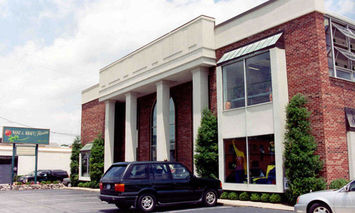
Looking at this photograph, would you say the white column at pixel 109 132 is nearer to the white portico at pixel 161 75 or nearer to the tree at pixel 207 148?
the white portico at pixel 161 75

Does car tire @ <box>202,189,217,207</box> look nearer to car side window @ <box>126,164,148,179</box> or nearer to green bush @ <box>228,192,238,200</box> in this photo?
car side window @ <box>126,164,148,179</box>

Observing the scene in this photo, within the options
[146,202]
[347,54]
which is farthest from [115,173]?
[347,54]

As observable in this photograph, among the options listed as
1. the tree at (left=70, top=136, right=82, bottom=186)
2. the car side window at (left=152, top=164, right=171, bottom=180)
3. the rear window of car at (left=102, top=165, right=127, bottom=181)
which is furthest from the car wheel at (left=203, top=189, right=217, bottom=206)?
the tree at (left=70, top=136, right=82, bottom=186)

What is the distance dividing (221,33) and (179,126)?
266 inches

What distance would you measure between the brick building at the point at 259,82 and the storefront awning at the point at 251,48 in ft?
0.20

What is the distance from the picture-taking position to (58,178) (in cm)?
3922

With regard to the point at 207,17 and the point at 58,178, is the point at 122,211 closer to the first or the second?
the point at 207,17

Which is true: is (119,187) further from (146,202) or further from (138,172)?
(146,202)

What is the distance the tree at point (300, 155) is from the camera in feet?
45.0

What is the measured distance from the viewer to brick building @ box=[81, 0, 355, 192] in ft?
48.8

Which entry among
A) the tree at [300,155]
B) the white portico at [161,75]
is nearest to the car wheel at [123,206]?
the tree at [300,155]

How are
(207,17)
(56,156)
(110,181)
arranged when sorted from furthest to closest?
1. (56,156)
2. (207,17)
3. (110,181)

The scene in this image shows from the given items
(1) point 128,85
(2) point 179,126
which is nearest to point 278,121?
(2) point 179,126

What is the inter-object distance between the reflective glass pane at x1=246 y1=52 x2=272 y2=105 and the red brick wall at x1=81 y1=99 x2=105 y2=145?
53.9 feet
